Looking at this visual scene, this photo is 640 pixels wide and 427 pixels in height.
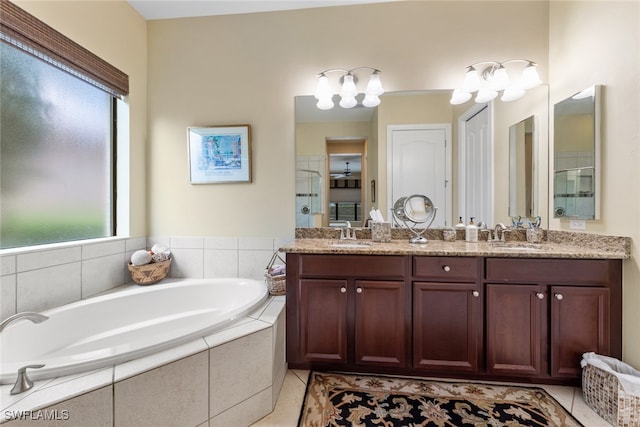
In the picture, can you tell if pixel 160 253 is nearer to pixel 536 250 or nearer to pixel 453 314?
pixel 453 314

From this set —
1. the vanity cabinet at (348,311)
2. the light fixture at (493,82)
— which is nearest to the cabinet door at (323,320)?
the vanity cabinet at (348,311)

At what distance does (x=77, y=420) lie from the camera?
88cm

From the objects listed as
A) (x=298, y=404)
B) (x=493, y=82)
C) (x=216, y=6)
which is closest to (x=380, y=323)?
(x=298, y=404)

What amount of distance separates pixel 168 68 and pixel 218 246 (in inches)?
62.2

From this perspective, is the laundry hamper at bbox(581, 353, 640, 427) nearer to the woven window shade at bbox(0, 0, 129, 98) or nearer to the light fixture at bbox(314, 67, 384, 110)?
the light fixture at bbox(314, 67, 384, 110)

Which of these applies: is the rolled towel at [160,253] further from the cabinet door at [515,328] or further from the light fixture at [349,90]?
the cabinet door at [515,328]

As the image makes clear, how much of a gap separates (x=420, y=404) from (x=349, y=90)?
2097 mm

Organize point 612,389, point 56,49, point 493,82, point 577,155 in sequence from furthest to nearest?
point 493,82, point 577,155, point 56,49, point 612,389

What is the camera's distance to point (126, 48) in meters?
2.06

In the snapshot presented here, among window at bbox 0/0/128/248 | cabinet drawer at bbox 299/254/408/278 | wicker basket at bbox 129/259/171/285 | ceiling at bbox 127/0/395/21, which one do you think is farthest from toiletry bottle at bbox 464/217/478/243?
window at bbox 0/0/128/248

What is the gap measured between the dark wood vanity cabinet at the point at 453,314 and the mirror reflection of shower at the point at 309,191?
547 millimetres

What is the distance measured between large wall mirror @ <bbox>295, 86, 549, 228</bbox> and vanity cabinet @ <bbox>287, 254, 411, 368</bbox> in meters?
0.56

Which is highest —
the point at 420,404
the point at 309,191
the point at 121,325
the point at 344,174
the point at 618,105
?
the point at 618,105

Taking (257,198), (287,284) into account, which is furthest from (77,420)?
(257,198)
